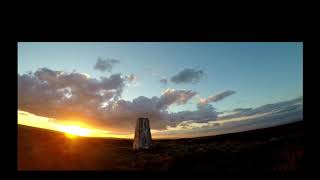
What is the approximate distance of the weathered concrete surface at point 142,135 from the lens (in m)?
4.64

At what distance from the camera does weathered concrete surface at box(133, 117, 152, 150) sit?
4.64 metres

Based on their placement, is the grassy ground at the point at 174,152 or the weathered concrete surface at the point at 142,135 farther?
the weathered concrete surface at the point at 142,135

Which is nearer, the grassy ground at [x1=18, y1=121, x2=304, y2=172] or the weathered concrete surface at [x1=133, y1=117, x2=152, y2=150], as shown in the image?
the grassy ground at [x1=18, y1=121, x2=304, y2=172]

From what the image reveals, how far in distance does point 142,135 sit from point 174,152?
0.58 metres

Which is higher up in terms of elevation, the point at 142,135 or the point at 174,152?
the point at 142,135

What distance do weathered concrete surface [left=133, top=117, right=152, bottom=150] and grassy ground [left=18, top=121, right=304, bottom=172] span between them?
10 cm

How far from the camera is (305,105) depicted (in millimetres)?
3627

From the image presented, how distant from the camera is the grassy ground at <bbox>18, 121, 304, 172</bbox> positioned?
3865mm

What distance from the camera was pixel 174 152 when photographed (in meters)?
4.41

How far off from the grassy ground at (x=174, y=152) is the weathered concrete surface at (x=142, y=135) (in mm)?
105

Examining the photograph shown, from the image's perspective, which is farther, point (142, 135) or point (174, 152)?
point (142, 135)

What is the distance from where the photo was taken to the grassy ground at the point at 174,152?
3865mm
